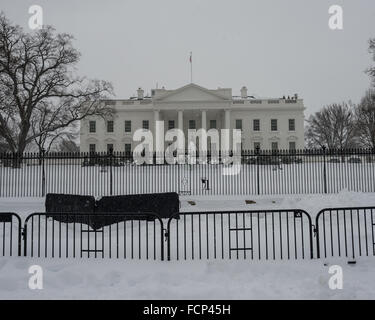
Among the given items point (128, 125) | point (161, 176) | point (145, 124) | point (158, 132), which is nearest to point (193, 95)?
point (158, 132)

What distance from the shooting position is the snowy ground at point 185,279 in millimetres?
5074

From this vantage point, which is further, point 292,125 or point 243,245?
point 292,125

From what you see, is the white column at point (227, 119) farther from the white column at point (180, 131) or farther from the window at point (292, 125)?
the window at point (292, 125)

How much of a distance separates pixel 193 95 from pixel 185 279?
50.3 meters

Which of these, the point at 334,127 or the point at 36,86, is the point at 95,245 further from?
the point at 334,127

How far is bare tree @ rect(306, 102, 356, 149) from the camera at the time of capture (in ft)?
182

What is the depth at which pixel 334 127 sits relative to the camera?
57.1 meters

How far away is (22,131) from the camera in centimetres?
3022

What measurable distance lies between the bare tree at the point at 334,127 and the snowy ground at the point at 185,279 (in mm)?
51867

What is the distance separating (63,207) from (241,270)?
6.47 m

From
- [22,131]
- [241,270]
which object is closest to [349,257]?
[241,270]

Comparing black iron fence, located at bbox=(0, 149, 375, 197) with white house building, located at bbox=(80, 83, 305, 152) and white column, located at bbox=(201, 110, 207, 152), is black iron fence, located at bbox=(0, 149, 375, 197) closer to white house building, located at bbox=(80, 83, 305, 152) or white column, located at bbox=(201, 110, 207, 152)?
white column, located at bbox=(201, 110, 207, 152)

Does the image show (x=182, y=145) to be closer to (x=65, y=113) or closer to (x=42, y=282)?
(x=65, y=113)

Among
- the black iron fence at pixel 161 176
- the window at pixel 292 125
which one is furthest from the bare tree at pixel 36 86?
the window at pixel 292 125
